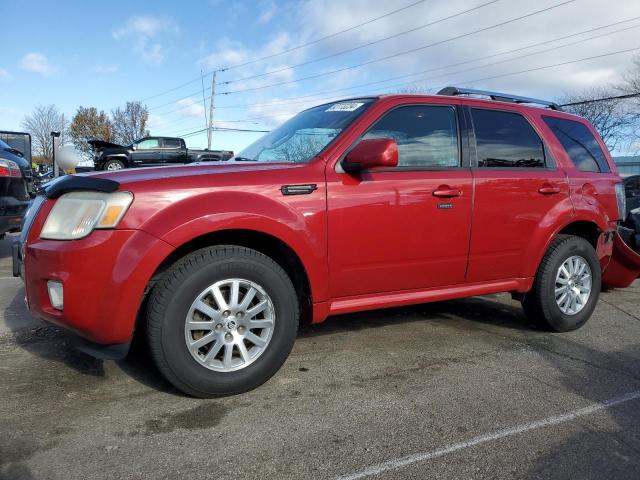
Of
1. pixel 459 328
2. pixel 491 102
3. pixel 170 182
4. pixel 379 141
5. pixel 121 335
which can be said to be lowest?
pixel 459 328

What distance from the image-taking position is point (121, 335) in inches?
110

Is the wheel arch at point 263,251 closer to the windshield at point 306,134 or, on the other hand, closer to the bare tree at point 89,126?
the windshield at point 306,134

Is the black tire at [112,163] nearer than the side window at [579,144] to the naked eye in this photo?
No

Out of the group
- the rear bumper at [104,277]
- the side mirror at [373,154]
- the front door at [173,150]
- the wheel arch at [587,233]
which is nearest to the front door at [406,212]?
the side mirror at [373,154]

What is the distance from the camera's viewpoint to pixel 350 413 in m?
2.86

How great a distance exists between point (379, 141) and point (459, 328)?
2.06 metres

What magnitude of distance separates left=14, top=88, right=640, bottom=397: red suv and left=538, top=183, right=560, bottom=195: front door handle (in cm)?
2

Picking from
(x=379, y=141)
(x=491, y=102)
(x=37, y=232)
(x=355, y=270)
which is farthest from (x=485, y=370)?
(x=37, y=232)

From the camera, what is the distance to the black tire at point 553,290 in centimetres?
430

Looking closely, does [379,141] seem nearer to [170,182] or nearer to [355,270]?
[355,270]

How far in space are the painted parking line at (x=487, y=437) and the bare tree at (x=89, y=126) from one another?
56.2 metres

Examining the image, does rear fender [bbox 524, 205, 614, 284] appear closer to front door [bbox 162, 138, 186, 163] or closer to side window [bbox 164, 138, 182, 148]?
front door [bbox 162, 138, 186, 163]

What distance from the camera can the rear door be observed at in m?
3.92

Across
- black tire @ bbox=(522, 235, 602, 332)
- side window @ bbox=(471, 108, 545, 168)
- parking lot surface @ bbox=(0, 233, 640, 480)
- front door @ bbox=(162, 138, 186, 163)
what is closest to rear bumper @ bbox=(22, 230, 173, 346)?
parking lot surface @ bbox=(0, 233, 640, 480)
